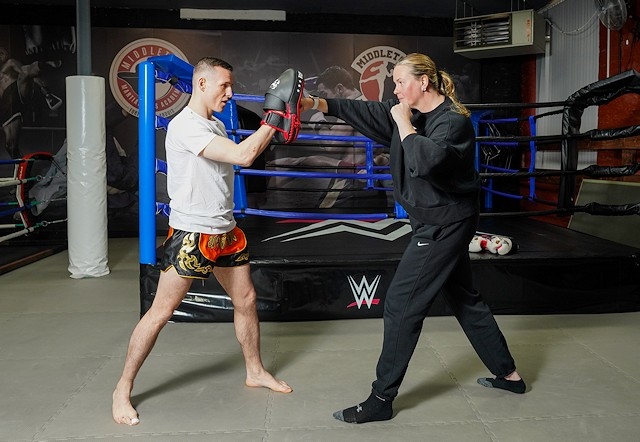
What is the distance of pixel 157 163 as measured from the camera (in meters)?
3.18

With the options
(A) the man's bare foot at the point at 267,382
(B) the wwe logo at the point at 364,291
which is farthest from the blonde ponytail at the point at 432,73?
(B) the wwe logo at the point at 364,291

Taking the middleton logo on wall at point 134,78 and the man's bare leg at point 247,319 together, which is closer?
the man's bare leg at point 247,319

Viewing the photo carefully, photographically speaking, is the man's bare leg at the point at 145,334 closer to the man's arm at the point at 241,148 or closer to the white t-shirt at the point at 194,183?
the white t-shirt at the point at 194,183

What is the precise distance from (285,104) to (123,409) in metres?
1.14

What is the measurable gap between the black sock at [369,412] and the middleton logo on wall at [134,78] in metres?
5.26

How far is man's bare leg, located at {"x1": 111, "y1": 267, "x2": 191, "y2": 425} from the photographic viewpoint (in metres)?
1.93

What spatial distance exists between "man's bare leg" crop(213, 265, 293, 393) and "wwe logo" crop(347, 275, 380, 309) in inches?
37.1

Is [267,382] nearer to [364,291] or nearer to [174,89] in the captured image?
[364,291]

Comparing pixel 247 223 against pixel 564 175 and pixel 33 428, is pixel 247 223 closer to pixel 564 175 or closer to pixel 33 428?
pixel 564 175

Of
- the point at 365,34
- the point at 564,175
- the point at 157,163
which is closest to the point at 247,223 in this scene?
the point at 157,163

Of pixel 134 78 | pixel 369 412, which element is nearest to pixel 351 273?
pixel 369 412

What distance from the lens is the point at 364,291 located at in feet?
10.1

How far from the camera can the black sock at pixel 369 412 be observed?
190 cm

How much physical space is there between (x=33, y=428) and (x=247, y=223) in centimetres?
258
